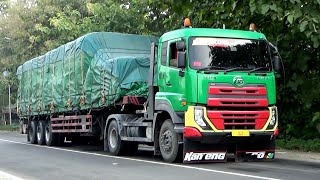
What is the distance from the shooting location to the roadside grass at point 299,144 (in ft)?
55.0

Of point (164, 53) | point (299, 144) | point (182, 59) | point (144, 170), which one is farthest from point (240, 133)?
point (299, 144)

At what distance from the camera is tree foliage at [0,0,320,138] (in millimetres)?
11961

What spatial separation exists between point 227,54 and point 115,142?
16.7 ft

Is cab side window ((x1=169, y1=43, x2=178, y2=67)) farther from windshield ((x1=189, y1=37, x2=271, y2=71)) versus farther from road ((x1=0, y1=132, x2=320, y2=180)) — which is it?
road ((x1=0, y1=132, x2=320, y2=180))

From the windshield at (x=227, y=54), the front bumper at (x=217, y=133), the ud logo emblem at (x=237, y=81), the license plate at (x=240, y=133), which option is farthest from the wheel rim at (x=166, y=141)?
the ud logo emblem at (x=237, y=81)

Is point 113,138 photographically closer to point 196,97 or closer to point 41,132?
point 196,97

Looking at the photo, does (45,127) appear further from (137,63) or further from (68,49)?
(137,63)

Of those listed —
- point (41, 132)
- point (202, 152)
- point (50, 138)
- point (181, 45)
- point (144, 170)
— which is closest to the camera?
point (144, 170)

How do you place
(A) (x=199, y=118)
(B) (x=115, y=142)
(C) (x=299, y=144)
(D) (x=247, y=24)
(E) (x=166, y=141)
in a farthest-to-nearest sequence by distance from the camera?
(C) (x=299, y=144) → (B) (x=115, y=142) → (D) (x=247, y=24) → (E) (x=166, y=141) → (A) (x=199, y=118)

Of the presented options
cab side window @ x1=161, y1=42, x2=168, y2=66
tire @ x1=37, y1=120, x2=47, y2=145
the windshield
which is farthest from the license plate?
tire @ x1=37, y1=120, x2=47, y2=145

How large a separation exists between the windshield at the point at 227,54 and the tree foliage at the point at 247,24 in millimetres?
848

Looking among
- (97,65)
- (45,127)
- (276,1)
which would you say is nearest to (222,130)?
(276,1)

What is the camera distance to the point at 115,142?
1563 centimetres

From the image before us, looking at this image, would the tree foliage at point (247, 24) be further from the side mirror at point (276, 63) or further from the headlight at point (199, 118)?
the headlight at point (199, 118)
